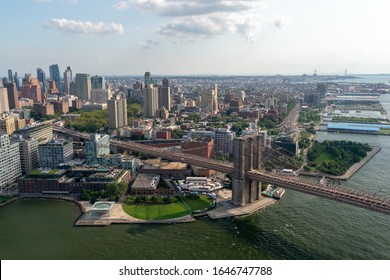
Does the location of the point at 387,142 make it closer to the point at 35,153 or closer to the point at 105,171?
the point at 105,171

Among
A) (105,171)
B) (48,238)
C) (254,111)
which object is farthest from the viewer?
(254,111)

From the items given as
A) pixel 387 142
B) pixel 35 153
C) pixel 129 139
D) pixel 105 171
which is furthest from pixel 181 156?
pixel 387 142

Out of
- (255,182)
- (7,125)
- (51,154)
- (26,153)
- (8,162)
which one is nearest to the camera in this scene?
(255,182)

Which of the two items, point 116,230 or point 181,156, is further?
point 181,156

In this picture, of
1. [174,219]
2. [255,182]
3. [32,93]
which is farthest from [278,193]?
[32,93]

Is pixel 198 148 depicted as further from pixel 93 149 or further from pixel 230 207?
pixel 230 207

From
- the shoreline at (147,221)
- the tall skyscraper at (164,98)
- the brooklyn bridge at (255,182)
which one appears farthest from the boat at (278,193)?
the tall skyscraper at (164,98)

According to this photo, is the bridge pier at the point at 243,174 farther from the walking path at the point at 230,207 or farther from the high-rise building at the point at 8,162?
the high-rise building at the point at 8,162

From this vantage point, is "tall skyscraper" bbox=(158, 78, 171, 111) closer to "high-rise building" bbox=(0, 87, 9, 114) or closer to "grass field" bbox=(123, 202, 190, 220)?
"high-rise building" bbox=(0, 87, 9, 114)
